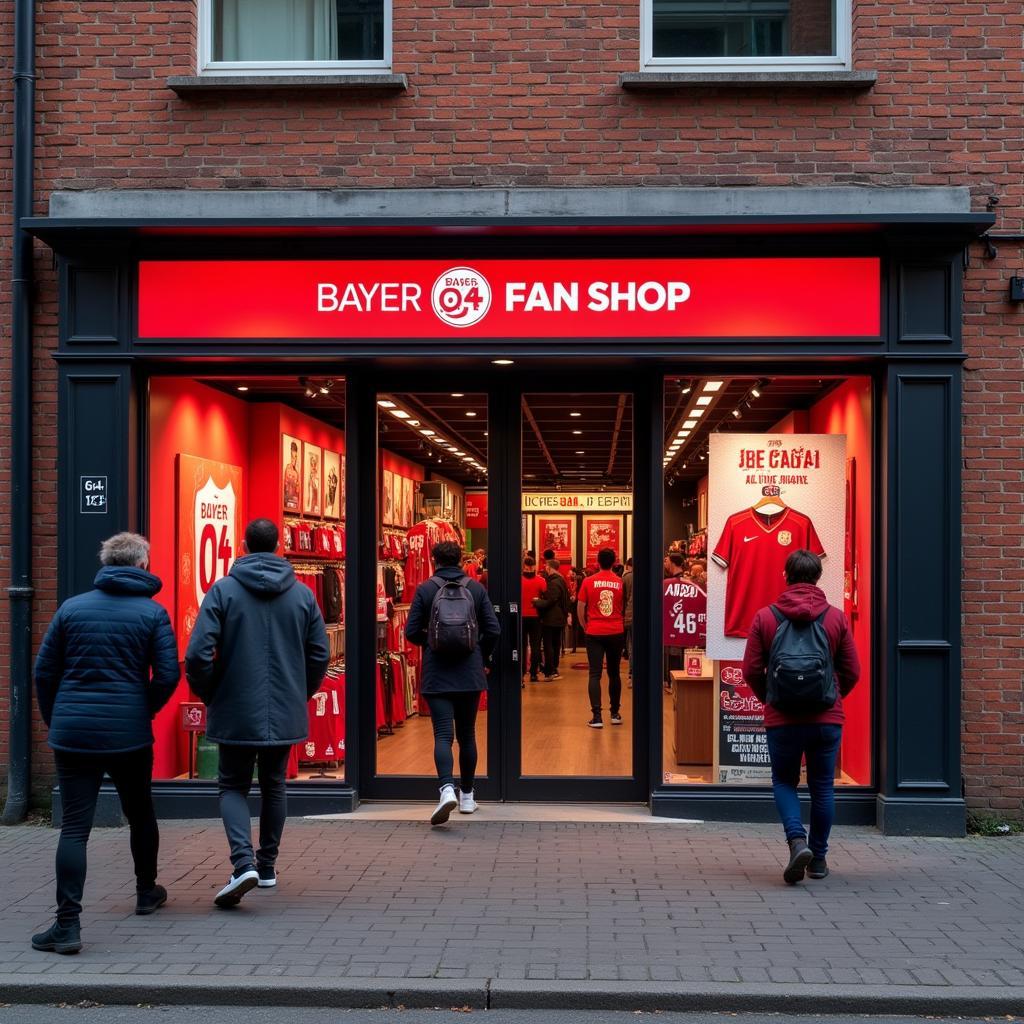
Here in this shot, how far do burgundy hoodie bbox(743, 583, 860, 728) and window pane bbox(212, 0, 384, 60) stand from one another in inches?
196

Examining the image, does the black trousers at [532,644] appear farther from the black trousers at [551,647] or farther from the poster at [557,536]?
the poster at [557,536]

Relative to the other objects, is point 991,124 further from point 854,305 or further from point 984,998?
point 984,998

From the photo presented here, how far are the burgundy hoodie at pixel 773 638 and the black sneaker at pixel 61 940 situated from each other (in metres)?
3.80

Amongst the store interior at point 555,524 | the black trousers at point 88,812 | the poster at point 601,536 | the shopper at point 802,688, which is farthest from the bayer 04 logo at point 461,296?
the black trousers at point 88,812

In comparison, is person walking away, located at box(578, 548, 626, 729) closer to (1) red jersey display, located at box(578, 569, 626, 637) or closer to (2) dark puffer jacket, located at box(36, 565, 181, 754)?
(1) red jersey display, located at box(578, 569, 626, 637)

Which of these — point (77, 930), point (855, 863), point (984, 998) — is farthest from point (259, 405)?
point (984, 998)

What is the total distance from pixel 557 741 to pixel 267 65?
5362mm

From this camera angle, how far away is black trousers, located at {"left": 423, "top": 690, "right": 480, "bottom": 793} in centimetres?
835

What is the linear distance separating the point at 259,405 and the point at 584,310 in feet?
9.21

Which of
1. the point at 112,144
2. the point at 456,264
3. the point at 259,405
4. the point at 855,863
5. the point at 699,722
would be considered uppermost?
the point at 112,144

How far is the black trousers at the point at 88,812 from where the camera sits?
5715mm

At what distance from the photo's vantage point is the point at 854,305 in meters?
8.20

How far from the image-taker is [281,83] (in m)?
8.51

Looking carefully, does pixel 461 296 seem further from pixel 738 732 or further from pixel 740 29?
pixel 738 732
